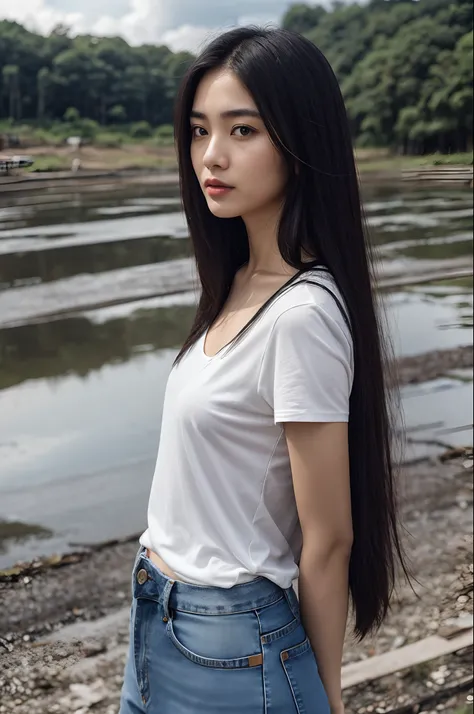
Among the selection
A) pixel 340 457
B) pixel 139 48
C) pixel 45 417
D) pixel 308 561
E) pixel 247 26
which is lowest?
pixel 45 417

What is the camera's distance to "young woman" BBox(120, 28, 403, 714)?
2.92 feet

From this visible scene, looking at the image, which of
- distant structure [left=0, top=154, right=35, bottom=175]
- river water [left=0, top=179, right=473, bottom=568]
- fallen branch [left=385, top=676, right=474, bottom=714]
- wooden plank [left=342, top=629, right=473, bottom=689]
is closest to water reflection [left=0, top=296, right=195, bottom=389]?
river water [left=0, top=179, right=473, bottom=568]

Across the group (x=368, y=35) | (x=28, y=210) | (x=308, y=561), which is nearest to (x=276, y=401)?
(x=308, y=561)

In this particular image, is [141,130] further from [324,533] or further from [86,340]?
[324,533]

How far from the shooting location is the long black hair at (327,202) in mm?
906

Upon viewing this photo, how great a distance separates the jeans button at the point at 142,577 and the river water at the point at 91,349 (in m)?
Result: 0.76

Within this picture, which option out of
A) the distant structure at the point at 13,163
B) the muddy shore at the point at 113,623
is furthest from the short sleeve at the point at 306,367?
the distant structure at the point at 13,163

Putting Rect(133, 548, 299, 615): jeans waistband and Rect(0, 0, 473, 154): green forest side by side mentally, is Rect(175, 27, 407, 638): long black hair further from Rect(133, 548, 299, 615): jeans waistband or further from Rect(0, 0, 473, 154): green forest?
Rect(0, 0, 473, 154): green forest

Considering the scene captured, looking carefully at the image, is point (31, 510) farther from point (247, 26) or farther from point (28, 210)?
point (247, 26)

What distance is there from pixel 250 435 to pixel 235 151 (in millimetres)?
312

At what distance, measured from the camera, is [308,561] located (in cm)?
94

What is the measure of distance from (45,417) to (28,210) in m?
0.88

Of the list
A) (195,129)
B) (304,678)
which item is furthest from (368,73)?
(304,678)

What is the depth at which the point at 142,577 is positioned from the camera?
97cm
